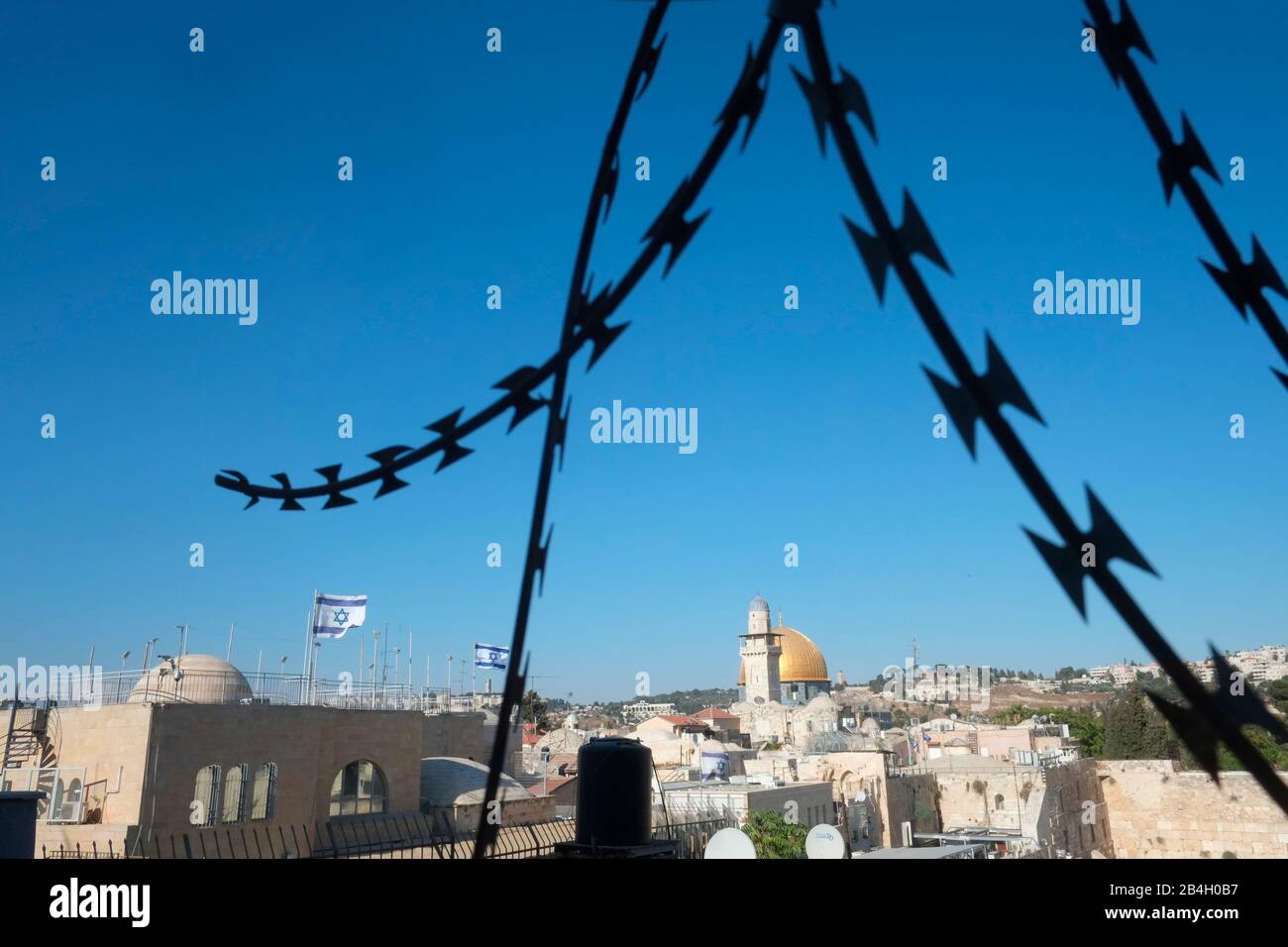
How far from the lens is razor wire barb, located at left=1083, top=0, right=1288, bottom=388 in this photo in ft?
6.71

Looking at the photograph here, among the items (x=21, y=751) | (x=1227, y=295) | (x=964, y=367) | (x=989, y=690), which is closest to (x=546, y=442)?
(x=964, y=367)

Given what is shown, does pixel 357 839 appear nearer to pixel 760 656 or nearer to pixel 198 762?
pixel 198 762

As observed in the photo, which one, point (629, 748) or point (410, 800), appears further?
point (410, 800)

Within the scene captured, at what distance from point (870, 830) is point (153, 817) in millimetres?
27058

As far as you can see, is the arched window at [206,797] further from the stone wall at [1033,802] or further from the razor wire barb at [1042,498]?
the razor wire barb at [1042,498]

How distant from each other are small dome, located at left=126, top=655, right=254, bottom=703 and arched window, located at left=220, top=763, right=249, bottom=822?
7.91 feet

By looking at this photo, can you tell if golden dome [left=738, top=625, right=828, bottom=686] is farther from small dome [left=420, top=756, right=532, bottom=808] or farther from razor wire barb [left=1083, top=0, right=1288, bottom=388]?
razor wire barb [left=1083, top=0, right=1288, bottom=388]

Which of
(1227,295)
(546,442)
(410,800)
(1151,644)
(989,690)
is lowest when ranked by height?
(989,690)

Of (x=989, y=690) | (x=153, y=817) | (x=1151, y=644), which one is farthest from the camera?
(x=989, y=690)

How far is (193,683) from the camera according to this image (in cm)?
2750

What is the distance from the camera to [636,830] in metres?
4.68

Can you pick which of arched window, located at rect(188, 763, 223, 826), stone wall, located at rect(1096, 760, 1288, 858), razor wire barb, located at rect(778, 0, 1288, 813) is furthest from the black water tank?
stone wall, located at rect(1096, 760, 1288, 858)
